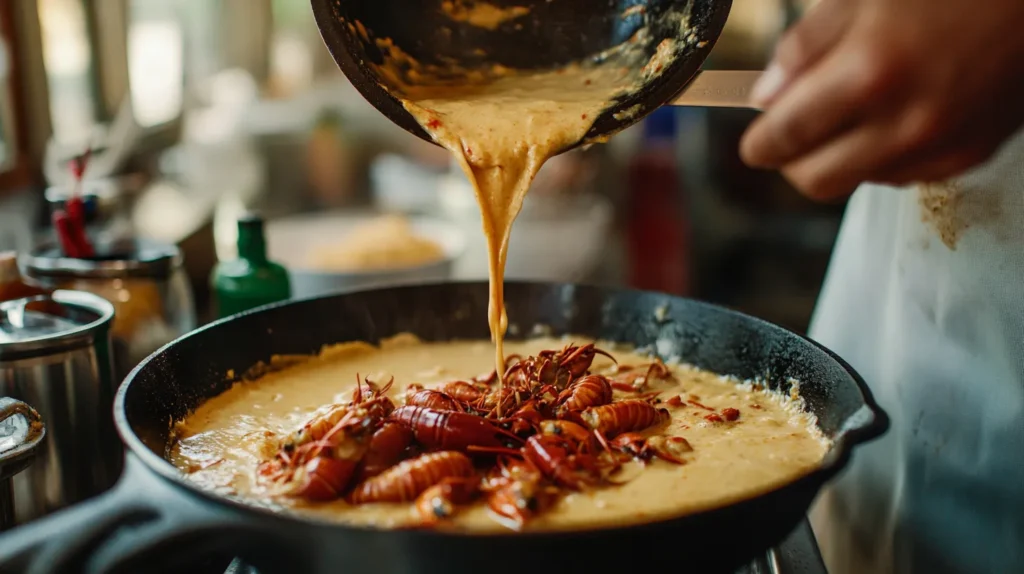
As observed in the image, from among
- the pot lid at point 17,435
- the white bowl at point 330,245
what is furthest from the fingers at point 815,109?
the white bowl at point 330,245

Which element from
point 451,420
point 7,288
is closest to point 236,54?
point 7,288

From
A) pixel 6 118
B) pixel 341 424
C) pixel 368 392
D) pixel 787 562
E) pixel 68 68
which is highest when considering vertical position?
pixel 68 68

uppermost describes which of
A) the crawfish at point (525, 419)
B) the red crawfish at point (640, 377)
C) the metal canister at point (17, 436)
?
the metal canister at point (17, 436)

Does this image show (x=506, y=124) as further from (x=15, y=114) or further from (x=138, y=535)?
(x=15, y=114)

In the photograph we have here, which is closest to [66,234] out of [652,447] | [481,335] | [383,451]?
[481,335]

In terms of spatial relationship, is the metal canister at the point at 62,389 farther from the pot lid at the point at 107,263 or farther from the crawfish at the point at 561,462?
the crawfish at the point at 561,462

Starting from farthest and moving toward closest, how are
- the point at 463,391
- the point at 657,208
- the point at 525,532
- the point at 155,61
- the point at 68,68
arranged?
the point at 657,208 → the point at 155,61 → the point at 68,68 → the point at 463,391 → the point at 525,532
